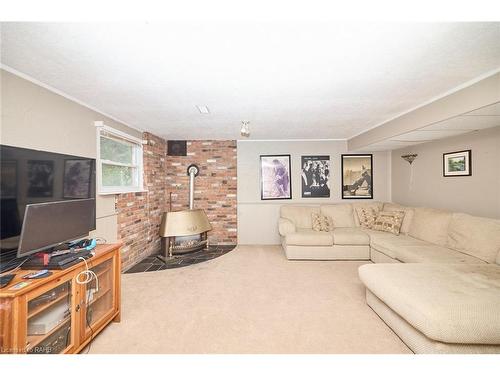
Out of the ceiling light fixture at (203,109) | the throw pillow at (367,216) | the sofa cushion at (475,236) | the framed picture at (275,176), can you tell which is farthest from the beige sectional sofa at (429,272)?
the ceiling light fixture at (203,109)

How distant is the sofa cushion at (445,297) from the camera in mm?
1452

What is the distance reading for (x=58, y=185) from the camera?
194 centimetres

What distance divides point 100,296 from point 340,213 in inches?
163

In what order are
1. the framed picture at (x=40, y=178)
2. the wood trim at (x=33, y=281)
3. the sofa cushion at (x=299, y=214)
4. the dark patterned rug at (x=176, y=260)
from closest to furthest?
the wood trim at (x=33, y=281)
the framed picture at (x=40, y=178)
the dark patterned rug at (x=176, y=260)
the sofa cushion at (x=299, y=214)

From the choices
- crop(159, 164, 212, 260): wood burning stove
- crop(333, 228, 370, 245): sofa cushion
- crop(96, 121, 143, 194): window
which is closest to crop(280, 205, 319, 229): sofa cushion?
crop(333, 228, 370, 245): sofa cushion

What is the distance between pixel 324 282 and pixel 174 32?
315cm

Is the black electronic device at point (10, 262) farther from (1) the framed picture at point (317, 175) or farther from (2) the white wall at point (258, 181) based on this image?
(1) the framed picture at point (317, 175)

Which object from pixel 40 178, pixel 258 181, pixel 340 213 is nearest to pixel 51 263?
pixel 40 178

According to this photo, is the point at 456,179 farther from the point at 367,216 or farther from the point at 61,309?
the point at 61,309

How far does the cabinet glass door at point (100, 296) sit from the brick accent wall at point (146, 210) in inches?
49.7

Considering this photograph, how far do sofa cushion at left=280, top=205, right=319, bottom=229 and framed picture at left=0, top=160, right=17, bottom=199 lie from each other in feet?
12.6

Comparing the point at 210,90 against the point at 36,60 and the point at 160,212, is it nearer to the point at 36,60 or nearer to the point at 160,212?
the point at 36,60

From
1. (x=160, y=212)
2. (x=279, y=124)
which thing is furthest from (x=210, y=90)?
(x=160, y=212)

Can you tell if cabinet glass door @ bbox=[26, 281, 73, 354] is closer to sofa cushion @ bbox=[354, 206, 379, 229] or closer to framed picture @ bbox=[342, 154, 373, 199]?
sofa cushion @ bbox=[354, 206, 379, 229]
